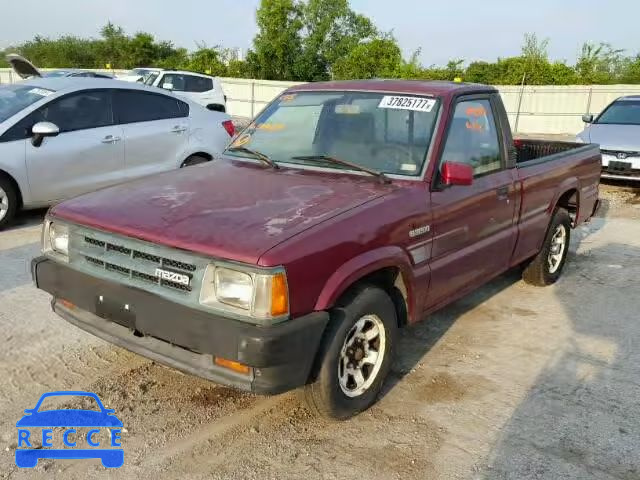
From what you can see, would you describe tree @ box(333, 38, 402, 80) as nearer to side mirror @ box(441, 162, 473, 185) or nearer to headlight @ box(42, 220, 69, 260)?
side mirror @ box(441, 162, 473, 185)

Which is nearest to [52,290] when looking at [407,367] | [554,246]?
[407,367]

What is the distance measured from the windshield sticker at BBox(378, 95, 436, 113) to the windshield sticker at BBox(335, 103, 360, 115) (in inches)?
6.4

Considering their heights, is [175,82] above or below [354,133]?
above

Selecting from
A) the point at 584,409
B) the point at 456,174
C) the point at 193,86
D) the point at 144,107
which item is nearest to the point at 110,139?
the point at 144,107

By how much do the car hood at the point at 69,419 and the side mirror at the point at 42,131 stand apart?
4088 mm

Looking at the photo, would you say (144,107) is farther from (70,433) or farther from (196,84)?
(196,84)

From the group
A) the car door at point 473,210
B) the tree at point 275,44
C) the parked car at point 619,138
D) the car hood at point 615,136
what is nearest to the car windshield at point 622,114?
the parked car at point 619,138

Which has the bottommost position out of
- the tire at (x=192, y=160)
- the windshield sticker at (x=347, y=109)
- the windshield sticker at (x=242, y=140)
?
the tire at (x=192, y=160)

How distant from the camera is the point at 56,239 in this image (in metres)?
3.44

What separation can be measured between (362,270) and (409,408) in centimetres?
95

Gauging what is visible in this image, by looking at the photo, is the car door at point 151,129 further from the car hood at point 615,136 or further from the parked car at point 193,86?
the parked car at point 193,86

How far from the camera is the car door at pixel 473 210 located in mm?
3819

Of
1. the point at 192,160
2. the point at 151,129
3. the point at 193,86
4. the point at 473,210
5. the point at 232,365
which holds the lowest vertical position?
the point at 232,365

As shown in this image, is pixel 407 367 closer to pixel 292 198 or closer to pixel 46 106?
pixel 292 198
